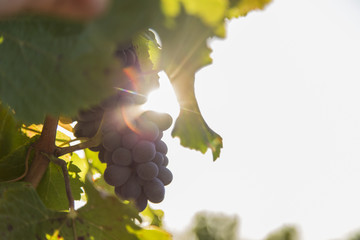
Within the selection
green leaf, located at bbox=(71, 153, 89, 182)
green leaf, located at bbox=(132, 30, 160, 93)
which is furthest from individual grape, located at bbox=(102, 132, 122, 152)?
green leaf, located at bbox=(71, 153, 89, 182)

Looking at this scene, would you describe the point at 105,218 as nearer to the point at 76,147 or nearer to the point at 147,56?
the point at 76,147

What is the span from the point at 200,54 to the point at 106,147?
0.32m

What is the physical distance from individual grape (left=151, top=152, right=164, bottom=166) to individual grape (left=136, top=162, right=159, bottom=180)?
22 millimetres

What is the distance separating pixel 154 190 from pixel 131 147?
A: 0.09 metres

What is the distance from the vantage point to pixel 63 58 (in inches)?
15.0

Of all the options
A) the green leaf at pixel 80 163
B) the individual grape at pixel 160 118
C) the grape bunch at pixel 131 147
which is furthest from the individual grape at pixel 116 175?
the green leaf at pixel 80 163

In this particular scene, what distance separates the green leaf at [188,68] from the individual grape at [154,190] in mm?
115

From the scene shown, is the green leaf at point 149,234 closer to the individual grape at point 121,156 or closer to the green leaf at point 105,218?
the green leaf at point 105,218

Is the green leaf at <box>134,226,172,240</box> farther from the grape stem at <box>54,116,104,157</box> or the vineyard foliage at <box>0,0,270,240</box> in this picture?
the grape stem at <box>54,116,104,157</box>

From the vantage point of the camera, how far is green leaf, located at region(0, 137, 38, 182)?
0.69m

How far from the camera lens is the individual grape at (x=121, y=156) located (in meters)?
0.68

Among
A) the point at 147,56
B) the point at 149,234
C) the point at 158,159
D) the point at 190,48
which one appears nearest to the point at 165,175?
the point at 158,159

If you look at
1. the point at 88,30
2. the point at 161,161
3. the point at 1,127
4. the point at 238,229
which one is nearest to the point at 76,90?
the point at 88,30

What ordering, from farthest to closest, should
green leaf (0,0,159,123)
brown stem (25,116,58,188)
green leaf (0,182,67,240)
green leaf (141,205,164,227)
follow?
green leaf (141,205,164,227) < brown stem (25,116,58,188) < green leaf (0,182,67,240) < green leaf (0,0,159,123)
